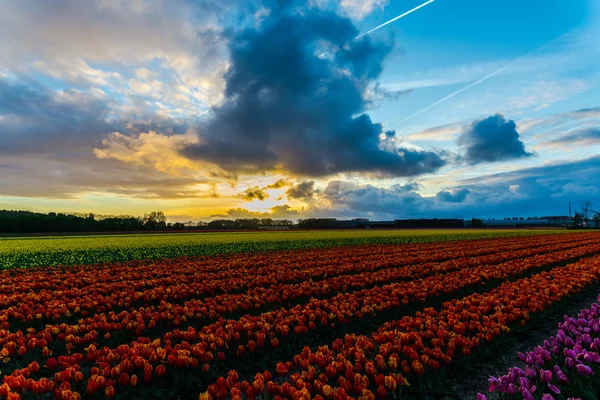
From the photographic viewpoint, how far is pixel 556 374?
4.79m

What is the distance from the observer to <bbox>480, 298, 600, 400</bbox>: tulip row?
4.28 meters

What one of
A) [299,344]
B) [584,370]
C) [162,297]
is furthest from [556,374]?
[162,297]

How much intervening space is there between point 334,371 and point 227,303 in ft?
17.0

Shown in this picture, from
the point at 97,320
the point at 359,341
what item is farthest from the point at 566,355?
the point at 97,320

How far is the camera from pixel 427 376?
5.64 m

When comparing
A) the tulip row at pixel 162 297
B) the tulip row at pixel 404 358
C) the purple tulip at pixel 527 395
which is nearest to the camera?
the purple tulip at pixel 527 395

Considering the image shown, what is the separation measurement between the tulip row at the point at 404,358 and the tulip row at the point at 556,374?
1 centimetres

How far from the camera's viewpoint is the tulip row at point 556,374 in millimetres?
4281

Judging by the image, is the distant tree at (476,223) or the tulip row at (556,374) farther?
the distant tree at (476,223)

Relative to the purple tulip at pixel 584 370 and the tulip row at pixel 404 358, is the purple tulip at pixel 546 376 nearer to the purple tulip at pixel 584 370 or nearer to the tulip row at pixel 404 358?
the tulip row at pixel 404 358

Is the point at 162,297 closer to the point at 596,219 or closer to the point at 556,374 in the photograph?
the point at 556,374

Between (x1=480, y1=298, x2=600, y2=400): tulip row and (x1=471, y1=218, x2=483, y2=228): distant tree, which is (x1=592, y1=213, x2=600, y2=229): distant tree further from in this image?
(x1=480, y1=298, x2=600, y2=400): tulip row

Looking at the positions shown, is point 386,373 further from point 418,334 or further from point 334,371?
point 418,334

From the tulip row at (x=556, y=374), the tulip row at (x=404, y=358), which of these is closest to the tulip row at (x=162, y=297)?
the tulip row at (x=404, y=358)
